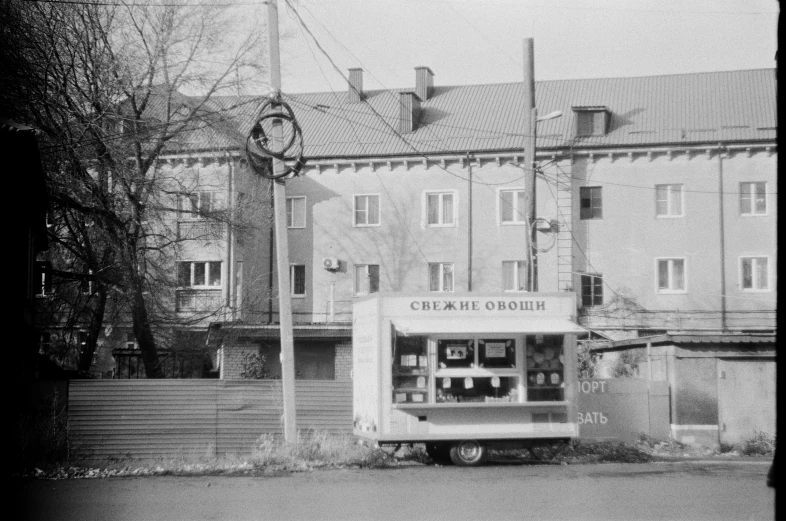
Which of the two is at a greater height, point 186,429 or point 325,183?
point 325,183

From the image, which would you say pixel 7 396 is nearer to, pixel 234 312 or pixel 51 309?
pixel 51 309

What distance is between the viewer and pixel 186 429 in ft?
64.2

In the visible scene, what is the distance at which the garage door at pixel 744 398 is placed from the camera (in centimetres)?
2259

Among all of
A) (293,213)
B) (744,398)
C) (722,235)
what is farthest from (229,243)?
(722,235)

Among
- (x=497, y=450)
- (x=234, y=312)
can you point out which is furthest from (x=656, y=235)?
(x=497, y=450)

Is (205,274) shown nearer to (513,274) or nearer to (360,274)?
(360,274)

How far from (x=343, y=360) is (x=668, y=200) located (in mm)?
16177

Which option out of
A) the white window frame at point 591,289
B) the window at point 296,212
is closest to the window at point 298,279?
the window at point 296,212

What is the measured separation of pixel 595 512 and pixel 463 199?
108 feet

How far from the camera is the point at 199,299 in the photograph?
42.9 metres

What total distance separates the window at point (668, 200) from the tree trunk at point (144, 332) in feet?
78.1

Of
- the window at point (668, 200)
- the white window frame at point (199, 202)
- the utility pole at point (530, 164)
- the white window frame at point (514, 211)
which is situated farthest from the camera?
the white window frame at point (514, 211)

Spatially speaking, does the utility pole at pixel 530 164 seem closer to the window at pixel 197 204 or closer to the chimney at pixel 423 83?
the window at pixel 197 204

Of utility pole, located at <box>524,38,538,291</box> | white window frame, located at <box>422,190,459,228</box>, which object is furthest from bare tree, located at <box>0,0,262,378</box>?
white window frame, located at <box>422,190,459,228</box>
